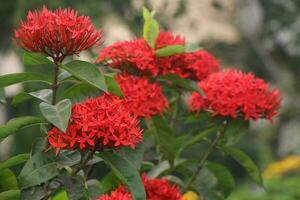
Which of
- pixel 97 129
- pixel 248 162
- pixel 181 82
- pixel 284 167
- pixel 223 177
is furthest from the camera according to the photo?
pixel 284 167

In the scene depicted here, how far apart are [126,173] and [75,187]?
149 mm

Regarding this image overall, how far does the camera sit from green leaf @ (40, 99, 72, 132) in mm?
1891

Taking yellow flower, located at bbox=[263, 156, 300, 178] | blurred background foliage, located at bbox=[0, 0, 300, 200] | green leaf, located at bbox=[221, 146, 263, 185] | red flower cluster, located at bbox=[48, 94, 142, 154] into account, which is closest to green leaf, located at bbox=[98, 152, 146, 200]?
red flower cluster, located at bbox=[48, 94, 142, 154]

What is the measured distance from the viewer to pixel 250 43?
1301cm

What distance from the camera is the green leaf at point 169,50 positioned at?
95.5 inches

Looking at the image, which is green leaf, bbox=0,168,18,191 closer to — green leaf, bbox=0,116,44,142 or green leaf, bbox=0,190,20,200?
green leaf, bbox=0,190,20,200

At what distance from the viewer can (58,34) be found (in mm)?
1972

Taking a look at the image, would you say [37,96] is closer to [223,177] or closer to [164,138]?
[164,138]

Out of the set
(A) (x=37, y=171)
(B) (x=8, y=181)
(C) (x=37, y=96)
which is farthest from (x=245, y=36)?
(A) (x=37, y=171)

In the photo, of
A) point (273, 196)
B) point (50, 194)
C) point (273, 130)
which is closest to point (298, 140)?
point (273, 130)

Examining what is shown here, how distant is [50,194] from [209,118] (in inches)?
33.0

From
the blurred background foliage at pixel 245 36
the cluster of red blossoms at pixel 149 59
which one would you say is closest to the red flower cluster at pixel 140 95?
the cluster of red blossoms at pixel 149 59

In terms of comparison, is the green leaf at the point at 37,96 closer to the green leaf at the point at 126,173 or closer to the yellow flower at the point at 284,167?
the green leaf at the point at 126,173

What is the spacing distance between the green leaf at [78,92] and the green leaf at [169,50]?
253mm
